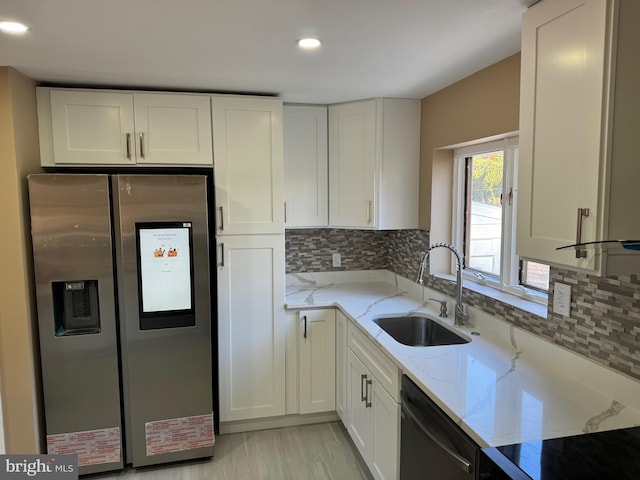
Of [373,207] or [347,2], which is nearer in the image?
[347,2]

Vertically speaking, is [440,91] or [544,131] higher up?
[440,91]

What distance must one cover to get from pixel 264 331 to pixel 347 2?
6.55 feet

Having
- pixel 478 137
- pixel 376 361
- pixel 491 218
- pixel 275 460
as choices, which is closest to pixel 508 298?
pixel 491 218

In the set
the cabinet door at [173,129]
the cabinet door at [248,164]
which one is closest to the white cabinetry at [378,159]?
the cabinet door at [248,164]

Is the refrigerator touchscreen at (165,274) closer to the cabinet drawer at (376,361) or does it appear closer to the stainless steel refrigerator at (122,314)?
the stainless steel refrigerator at (122,314)

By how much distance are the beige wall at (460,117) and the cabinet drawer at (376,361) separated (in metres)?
0.89

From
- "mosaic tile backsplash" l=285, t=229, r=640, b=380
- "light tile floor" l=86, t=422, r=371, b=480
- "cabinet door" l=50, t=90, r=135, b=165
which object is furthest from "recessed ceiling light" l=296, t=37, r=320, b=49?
"light tile floor" l=86, t=422, r=371, b=480

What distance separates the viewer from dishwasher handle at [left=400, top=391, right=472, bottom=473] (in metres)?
1.36

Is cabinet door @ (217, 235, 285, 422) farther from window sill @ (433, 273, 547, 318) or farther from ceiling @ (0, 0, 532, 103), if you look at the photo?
window sill @ (433, 273, 547, 318)

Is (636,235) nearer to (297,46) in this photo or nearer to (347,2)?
(347,2)

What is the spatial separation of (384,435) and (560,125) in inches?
60.5

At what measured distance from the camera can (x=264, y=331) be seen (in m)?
2.83

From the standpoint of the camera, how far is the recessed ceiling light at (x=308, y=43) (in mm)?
1802

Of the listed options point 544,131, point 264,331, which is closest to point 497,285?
point 544,131
